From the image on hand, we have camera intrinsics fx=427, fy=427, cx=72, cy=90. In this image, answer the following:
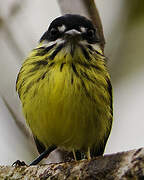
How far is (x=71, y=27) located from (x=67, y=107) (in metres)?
0.70

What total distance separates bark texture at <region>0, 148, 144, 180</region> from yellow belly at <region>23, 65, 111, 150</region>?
69 centimetres

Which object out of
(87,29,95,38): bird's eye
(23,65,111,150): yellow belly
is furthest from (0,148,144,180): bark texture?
(87,29,95,38): bird's eye

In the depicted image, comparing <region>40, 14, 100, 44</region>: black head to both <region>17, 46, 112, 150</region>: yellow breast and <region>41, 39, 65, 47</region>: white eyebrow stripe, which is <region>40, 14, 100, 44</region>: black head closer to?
<region>41, 39, 65, 47</region>: white eyebrow stripe

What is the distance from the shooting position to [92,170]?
2740 millimetres

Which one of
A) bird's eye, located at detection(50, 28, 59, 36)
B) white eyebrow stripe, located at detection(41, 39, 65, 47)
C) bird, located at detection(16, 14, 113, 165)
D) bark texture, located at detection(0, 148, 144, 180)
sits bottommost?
bark texture, located at detection(0, 148, 144, 180)

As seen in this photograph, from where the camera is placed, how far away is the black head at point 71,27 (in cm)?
374

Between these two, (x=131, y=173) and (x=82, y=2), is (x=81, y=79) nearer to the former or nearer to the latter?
(x=82, y=2)

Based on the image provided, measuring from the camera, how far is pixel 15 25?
4.89 metres

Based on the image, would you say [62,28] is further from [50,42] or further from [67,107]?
Result: [67,107]

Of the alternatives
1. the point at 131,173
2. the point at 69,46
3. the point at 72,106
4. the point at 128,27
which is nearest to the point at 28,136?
the point at 72,106

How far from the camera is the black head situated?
12.3ft

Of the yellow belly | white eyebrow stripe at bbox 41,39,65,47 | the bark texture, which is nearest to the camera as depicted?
the bark texture

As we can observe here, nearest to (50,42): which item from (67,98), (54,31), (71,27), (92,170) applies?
(54,31)

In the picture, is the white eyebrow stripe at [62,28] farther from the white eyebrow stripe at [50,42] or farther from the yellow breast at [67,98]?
the yellow breast at [67,98]
